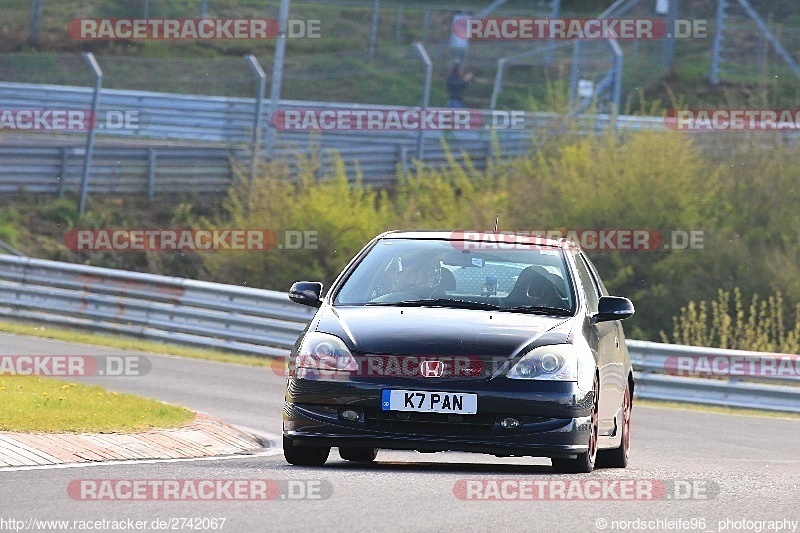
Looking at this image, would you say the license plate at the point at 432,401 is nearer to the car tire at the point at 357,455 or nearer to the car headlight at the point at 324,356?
the car headlight at the point at 324,356

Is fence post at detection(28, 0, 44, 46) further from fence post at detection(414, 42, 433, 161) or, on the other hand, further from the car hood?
the car hood

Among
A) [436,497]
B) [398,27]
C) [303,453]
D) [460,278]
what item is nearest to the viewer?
[436,497]

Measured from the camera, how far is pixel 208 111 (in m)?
31.9

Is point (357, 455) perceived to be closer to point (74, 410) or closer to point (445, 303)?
point (445, 303)

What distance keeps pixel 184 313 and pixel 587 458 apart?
12.8 meters

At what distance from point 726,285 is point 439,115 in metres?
6.57

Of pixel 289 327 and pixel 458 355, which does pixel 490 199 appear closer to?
pixel 289 327

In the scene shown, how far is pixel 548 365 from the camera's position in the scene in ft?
30.6

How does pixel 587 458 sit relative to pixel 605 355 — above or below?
below

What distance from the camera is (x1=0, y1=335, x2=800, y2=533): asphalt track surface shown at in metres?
7.33

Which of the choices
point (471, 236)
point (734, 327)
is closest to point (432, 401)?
point (471, 236)

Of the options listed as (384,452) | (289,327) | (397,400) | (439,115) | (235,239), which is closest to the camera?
(397,400)

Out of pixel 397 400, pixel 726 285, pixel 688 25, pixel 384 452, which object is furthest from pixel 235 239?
pixel 688 25

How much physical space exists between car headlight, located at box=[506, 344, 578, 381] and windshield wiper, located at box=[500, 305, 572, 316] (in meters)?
0.63
